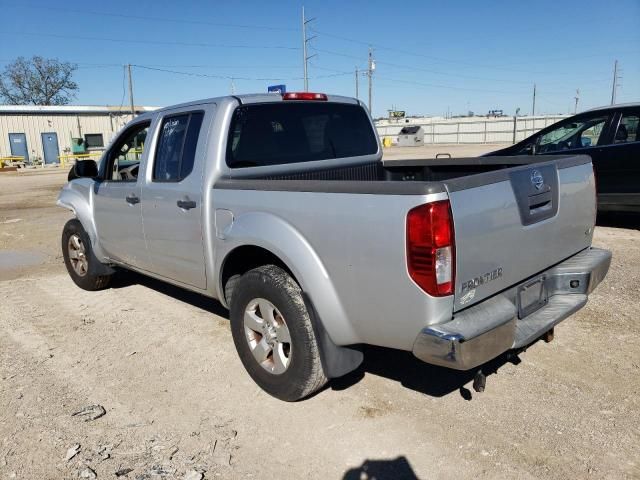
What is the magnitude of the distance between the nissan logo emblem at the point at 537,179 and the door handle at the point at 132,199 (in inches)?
121

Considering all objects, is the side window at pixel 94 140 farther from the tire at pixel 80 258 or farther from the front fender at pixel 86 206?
the front fender at pixel 86 206

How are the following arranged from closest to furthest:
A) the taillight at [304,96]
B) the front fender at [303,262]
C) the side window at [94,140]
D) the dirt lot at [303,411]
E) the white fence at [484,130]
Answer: the dirt lot at [303,411]
the front fender at [303,262]
the taillight at [304,96]
the side window at [94,140]
the white fence at [484,130]

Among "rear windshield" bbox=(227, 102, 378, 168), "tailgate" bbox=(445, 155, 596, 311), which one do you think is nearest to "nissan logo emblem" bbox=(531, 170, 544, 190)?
"tailgate" bbox=(445, 155, 596, 311)

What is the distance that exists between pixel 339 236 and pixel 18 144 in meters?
46.1

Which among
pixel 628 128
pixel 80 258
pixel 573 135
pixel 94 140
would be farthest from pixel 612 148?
pixel 94 140

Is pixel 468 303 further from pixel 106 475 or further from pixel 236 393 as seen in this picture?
pixel 106 475

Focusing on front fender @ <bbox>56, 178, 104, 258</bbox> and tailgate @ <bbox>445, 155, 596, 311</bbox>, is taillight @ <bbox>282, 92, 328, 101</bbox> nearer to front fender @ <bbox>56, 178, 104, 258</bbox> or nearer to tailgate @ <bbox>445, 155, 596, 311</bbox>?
tailgate @ <bbox>445, 155, 596, 311</bbox>

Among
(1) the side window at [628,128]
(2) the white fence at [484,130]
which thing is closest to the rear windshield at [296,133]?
(1) the side window at [628,128]

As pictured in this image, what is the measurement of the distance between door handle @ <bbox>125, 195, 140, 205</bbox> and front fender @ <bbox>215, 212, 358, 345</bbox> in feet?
5.06

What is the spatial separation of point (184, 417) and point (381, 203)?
182 centimetres

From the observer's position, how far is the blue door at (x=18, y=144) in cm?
4106

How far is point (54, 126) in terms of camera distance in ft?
142

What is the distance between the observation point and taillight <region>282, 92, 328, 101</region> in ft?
13.3

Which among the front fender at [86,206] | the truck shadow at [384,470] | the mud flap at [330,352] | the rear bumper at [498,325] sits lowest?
the truck shadow at [384,470]
